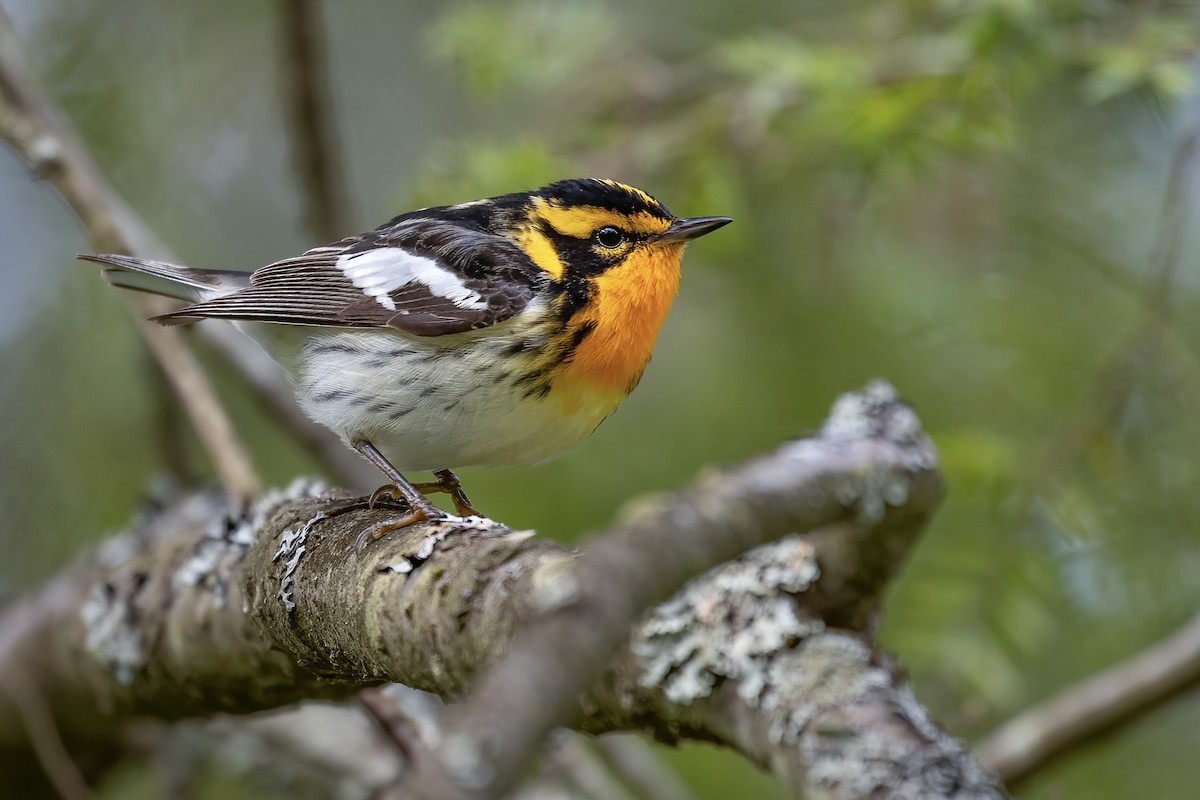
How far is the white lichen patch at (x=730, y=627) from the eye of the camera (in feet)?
6.31

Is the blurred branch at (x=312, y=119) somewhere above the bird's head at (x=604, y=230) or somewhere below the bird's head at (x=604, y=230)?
above

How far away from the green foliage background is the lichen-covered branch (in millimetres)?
1267

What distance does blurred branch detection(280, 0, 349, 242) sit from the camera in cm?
431

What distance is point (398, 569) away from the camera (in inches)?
87.4

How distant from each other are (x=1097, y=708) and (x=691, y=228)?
1776 millimetres

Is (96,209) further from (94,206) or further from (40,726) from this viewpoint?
(40,726)

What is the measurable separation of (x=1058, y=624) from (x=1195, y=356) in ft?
3.40

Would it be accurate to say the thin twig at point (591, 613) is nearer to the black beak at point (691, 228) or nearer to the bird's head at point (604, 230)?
the black beak at point (691, 228)

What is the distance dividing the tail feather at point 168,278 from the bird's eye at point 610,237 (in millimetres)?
1122

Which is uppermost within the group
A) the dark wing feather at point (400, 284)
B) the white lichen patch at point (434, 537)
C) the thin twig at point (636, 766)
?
the dark wing feather at point (400, 284)

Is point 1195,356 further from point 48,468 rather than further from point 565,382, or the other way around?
point 48,468

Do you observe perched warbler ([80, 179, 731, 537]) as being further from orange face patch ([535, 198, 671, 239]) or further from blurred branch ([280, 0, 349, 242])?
blurred branch ([280, 0, 349, 242])

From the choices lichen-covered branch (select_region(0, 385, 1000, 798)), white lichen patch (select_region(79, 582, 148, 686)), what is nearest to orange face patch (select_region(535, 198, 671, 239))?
lichen-covered branch (select_region(0, 385, 1000, 798))

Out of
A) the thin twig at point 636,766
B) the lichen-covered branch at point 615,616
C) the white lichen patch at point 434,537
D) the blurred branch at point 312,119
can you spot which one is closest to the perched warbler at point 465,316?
the lichen-covered branch at point 615,616
